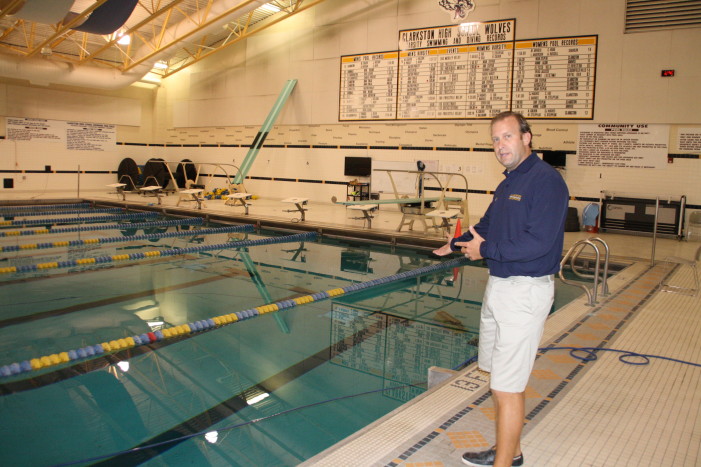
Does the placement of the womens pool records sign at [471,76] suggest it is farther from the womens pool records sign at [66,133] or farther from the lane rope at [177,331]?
the womens pool records sign at [66,133]

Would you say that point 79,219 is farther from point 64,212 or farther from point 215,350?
point 215,350

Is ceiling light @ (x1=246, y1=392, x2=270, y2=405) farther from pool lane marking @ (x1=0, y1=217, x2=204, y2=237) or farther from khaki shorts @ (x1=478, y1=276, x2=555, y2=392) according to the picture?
pool lane marking @ (x1=0, y1=217, x2=204, y2=237)

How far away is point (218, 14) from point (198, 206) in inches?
170

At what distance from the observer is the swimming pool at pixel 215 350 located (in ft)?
9.62

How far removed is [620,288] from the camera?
576 centimetres

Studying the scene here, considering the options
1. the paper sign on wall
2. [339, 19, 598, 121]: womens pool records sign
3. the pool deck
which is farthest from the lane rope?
[339, 19, 598, 121]: womens pool records sign

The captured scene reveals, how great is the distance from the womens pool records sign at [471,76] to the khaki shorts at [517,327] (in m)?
9.86

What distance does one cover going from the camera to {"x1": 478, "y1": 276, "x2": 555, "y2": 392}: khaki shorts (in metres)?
1.97

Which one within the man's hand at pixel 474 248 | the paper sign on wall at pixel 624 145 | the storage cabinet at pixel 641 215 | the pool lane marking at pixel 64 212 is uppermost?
the paper sign on wall at pixel 624 145

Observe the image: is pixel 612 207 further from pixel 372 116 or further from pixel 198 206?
pixel 198 206

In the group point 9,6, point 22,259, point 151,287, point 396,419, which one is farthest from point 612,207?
point 9,6

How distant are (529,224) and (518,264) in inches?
6.0

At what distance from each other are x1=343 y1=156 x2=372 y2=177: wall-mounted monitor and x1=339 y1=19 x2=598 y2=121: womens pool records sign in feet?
3.38

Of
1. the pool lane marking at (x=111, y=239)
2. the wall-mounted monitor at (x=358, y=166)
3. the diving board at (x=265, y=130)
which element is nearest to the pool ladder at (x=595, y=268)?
the pool lane marking at (x=111, y=239)
